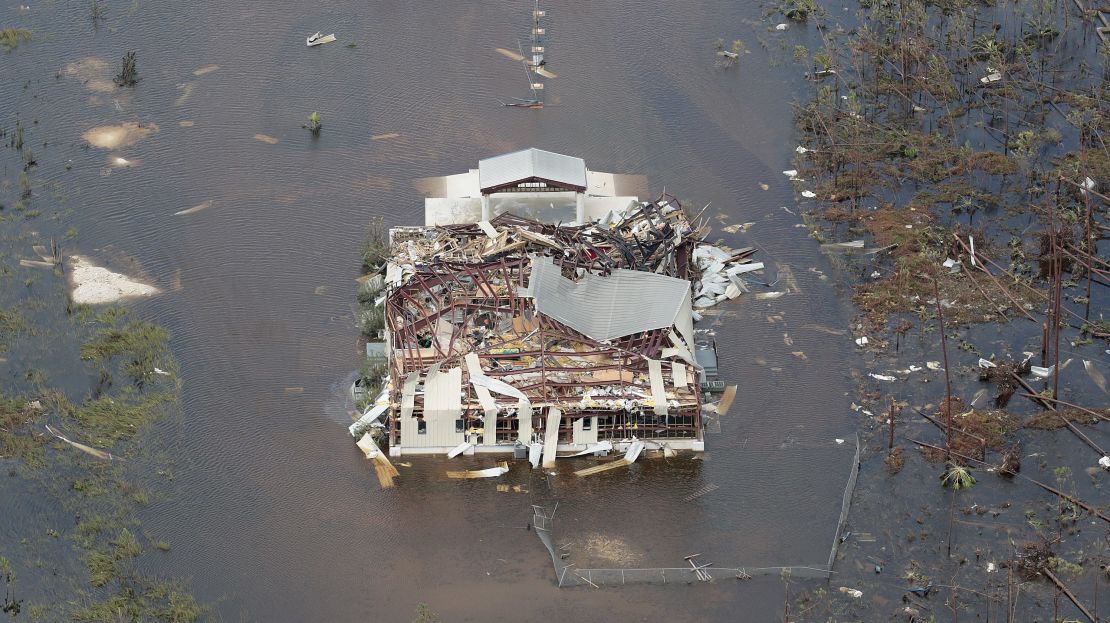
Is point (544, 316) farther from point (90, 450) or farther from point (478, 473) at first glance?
point (90, 450)

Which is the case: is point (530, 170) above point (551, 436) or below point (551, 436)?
above

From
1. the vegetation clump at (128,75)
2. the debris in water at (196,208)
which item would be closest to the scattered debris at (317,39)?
the vegetation clump at (128,75)

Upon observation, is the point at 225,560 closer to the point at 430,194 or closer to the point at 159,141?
the point at 430,194

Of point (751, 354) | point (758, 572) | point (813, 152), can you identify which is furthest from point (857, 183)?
point (758, 572)

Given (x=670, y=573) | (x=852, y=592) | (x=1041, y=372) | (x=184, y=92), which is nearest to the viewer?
(x=852, y=592)

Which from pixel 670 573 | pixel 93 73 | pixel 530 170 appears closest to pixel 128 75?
pixel 93 73

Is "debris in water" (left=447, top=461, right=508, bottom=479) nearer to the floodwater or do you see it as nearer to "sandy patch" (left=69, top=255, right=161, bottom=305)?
the floodwater

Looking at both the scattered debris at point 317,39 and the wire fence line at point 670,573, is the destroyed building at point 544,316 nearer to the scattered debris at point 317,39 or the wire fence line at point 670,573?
the wire fence line at point 670,573

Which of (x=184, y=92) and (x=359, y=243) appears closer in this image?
(x=359, y=243)

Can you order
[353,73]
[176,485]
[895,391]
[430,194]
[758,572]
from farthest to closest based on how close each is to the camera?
[353,73] < [430,194] < [895,391] < [176,485] < [758,572]
